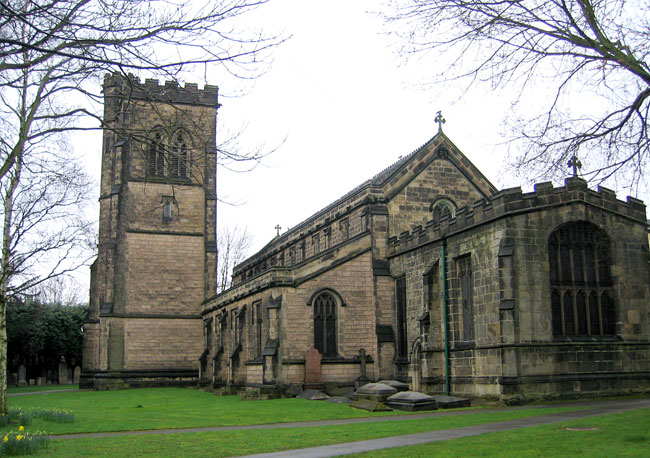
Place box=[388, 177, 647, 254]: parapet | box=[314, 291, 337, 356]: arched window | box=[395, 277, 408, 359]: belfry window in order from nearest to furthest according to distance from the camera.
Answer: box=[388, 177, 647, 254]: parapet
box=[395, 277, 408, 359]: belfry window
box=[314, 291, 337, 356]: arched window

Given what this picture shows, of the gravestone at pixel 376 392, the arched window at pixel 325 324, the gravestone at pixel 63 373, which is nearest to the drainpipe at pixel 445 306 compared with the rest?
the gravestone at pixel 376 392

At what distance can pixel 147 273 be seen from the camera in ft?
152

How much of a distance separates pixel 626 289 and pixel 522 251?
4.31 metres

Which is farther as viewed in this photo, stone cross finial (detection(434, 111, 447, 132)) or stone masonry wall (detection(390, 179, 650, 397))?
stone cross finial (detection(434, 111, 447, 132))

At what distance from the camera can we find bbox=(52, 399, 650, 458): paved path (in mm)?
12770

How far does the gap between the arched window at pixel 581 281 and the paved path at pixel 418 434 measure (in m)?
2.96

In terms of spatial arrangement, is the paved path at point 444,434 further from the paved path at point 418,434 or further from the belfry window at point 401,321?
the belfry window at point 401,321

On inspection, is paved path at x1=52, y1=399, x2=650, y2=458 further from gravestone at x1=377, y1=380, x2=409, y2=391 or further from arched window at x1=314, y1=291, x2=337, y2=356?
arched window at x1=314, y1=291, x2=337, y2=356

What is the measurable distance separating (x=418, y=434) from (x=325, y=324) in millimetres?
16697

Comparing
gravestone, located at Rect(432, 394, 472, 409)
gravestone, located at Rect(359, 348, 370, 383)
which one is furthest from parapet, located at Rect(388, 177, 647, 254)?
gravestone, located at Rect(359, 348, 370, 383)

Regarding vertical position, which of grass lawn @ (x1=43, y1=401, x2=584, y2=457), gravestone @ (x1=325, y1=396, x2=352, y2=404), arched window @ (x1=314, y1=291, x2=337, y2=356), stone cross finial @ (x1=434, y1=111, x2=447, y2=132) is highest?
stone cross finial @ (x1=434, y1=111, x2=447, y2=132)

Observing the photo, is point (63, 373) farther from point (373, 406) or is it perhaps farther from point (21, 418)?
point (373, 406)

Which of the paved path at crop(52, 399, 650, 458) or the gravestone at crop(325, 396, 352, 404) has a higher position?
the paved path at crop(52, 399, 650, 458)

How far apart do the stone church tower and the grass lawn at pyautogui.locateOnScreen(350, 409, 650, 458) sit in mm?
33941
